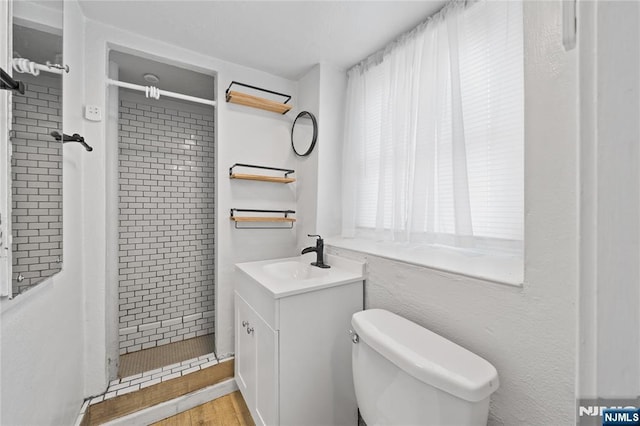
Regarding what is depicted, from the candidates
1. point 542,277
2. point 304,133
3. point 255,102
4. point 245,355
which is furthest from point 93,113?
point 542,277

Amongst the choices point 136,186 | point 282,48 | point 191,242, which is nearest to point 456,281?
point 282,48

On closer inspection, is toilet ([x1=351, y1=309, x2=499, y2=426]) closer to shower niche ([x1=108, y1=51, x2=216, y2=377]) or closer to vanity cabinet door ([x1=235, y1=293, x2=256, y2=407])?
vanity cabinet door ([x1=235, y1=293, x2=256, y2=407])

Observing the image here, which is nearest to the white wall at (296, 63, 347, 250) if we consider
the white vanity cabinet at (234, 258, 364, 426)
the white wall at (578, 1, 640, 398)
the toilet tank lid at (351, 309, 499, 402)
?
the white vanity cabinet at (234, 258, 364, 426)

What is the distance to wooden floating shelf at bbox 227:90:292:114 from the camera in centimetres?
173

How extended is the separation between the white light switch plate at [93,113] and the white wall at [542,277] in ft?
6.72

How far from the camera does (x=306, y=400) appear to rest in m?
1.13

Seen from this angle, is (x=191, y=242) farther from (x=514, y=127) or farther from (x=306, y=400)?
(x=514, y=127)

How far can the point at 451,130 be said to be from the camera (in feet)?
3.83

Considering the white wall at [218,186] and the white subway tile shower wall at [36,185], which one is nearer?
the white subway tile shower wall at [36,185]

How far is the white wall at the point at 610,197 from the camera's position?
24cm

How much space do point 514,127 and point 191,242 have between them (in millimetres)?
2455

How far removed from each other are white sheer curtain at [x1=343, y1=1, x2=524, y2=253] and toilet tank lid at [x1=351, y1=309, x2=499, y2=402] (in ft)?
1.53

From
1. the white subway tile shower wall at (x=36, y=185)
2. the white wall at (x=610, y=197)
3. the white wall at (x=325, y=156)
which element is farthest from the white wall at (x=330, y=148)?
the white wall at (x=610, y=197)

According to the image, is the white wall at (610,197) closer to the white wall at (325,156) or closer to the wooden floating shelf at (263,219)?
the white wall at (325,156)
